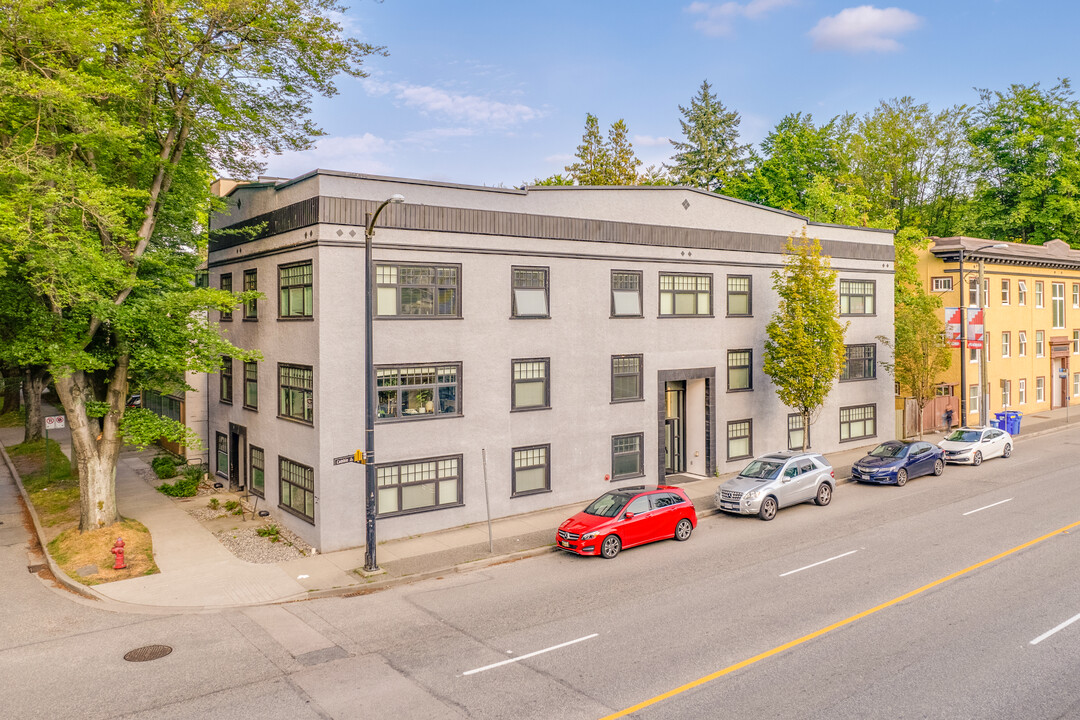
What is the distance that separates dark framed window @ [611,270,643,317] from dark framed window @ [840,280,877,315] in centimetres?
1180

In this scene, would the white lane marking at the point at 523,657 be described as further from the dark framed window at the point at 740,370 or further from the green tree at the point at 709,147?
the green tree at the point at 709,147

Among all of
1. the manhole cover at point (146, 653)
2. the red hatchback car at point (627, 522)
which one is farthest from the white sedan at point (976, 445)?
the manhole cover at point (146, 653)

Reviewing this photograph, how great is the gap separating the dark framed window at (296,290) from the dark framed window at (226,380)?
572 cm

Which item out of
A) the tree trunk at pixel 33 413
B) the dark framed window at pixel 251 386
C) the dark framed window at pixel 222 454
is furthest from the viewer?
the tree trunk at pixel 33 413

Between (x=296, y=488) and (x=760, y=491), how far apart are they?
13.9 m

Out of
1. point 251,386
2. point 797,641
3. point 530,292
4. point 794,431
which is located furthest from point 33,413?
point 797,641

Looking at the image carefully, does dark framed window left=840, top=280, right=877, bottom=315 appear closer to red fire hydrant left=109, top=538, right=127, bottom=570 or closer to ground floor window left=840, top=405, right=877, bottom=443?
ground floor window left=840, top=405, right=877, bottom=443

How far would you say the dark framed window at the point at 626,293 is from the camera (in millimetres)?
Answer: 25016

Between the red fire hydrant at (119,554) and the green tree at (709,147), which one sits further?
the green tree at (709,147)

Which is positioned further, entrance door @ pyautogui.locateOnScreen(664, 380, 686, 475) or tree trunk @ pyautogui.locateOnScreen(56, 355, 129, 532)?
entrance door @ pyautogui.locateOnScreen(664, 380, 686, 475)

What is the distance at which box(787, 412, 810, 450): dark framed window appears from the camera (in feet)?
99.7

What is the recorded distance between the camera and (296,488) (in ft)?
68.9

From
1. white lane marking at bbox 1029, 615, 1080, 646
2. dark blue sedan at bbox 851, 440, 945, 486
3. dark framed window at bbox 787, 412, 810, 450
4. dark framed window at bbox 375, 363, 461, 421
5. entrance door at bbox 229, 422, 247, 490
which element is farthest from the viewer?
dark framed window at bbox 787, 412, 810, 450

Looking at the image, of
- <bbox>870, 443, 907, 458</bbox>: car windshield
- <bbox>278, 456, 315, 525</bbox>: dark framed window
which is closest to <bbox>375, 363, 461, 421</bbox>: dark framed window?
<bbox>278, 456, 315, 525</bbox>: dark framed window
